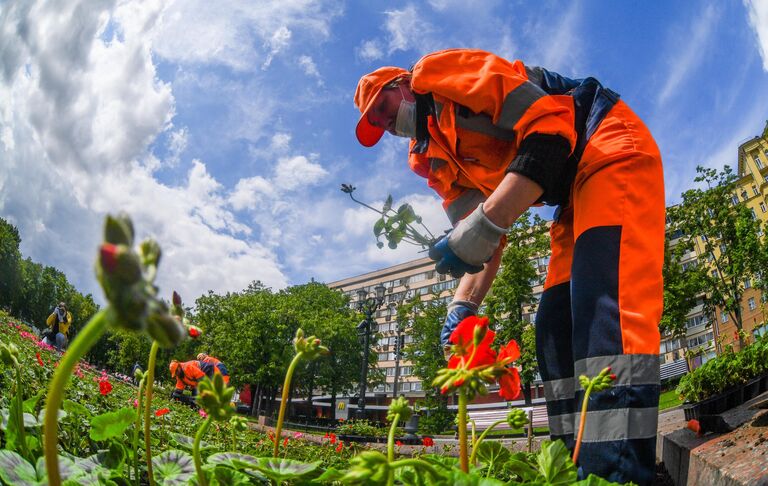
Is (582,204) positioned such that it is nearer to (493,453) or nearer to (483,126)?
(483,126)

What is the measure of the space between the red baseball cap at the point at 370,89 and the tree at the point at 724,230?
20409 mm

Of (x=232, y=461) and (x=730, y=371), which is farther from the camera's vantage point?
(x=730, y=371)

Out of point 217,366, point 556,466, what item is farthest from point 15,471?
point 556,466

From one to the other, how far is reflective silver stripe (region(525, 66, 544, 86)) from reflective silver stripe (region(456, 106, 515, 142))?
1.03 feet

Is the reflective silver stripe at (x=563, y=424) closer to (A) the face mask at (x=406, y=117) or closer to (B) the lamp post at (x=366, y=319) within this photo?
(A) the face mask at (x=406, y=117)

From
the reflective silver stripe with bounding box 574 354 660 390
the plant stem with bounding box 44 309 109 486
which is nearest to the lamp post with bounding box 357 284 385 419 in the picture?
the reflective silver stripe with bounding box 574 354 660 390

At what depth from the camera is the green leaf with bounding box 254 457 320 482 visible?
2.32ft

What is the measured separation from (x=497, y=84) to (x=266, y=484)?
4.61ft

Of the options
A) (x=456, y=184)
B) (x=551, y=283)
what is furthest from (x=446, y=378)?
(x=456, y=184)

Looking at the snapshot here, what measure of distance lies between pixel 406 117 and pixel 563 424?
1415 millimetres

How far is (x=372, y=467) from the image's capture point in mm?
514

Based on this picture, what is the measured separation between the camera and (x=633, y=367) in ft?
4.18

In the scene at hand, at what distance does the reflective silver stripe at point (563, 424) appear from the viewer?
1.79 metres

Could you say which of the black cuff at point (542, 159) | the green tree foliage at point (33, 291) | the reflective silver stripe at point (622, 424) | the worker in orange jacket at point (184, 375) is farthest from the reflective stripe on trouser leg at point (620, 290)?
the green tree foliage at point (33, 291)
